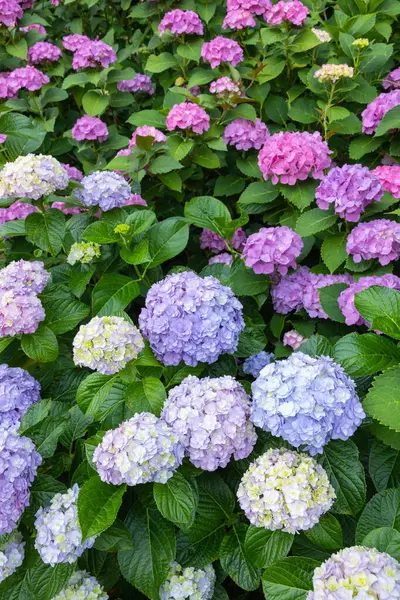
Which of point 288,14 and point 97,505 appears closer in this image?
point 97,505

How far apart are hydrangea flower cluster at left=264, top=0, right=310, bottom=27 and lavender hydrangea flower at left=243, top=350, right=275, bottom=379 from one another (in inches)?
69.7

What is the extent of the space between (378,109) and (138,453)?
6.31 feet

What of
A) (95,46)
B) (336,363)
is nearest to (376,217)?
(336,363)

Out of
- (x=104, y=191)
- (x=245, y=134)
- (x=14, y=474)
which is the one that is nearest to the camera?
(x=14, y=474)

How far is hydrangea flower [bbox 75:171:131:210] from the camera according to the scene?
1.99 metres

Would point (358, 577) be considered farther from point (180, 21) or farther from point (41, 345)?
point (180, 21)

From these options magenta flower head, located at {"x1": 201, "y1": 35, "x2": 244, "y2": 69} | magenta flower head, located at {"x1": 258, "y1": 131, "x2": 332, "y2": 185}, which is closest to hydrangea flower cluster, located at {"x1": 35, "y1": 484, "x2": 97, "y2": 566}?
magenta flower head, located at {"x1": 258, "y1": 131, "x2": 332, "y2": 185}

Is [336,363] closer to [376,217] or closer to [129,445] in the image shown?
[129,445]

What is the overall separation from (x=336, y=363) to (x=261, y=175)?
4.31ft

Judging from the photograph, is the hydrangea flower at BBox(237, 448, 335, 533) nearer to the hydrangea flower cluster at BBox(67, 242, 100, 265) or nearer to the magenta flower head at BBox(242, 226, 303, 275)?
the magenta flower head at BBox(242, 226, 303, 275)

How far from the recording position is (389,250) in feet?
6.18

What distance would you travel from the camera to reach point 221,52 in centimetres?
272

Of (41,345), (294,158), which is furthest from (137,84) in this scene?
(41,345)

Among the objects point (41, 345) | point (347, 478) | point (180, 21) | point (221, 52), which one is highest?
point (180, 21)
